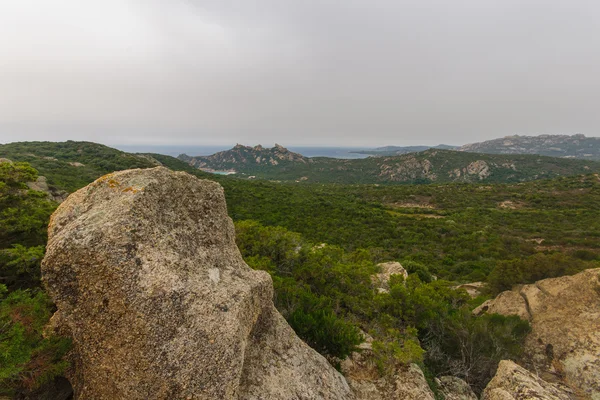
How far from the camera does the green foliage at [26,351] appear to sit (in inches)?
174

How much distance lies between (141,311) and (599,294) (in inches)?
704

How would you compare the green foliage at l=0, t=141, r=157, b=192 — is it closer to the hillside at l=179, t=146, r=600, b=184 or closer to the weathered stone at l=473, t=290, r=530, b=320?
the weathered stone at l=473, t=290, r=530, b=320

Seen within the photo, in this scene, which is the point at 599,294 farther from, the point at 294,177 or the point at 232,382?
the point at 294,177

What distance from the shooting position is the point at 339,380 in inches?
297

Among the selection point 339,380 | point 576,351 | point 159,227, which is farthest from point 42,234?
point 576,351

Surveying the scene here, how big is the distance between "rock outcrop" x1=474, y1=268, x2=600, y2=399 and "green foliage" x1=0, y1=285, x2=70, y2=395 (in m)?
15.4

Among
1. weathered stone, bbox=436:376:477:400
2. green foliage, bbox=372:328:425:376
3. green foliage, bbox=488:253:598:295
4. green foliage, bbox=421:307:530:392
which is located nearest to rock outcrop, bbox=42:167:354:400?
green foliage, bbox=372:328:425:376

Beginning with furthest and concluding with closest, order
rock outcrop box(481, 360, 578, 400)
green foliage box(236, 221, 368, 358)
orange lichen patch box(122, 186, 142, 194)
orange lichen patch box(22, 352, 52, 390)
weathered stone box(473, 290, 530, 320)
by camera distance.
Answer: weathered stone box(473, 290, 530, 320) < green foliage box(236, 221, 368, 358) < rock outcrop box(481, 360, 578, 400) < orange lichen patch box(122, 186, 142, 194) < orange lichen patch box(22, 352, 52, 390)

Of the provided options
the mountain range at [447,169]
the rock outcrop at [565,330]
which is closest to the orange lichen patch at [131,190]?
the rock outcrop at [565,330]

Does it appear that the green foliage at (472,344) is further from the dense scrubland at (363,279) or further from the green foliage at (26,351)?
the green foliage at (26,351)

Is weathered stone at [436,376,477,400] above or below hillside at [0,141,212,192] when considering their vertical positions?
below

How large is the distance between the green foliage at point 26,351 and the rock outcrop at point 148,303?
35 cm

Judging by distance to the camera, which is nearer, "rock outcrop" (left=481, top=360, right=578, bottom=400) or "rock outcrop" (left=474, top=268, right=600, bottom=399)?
"rock outcrop" (left=481, top=360, right=578, bottom=400)

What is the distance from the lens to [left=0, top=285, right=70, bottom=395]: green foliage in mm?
4426
